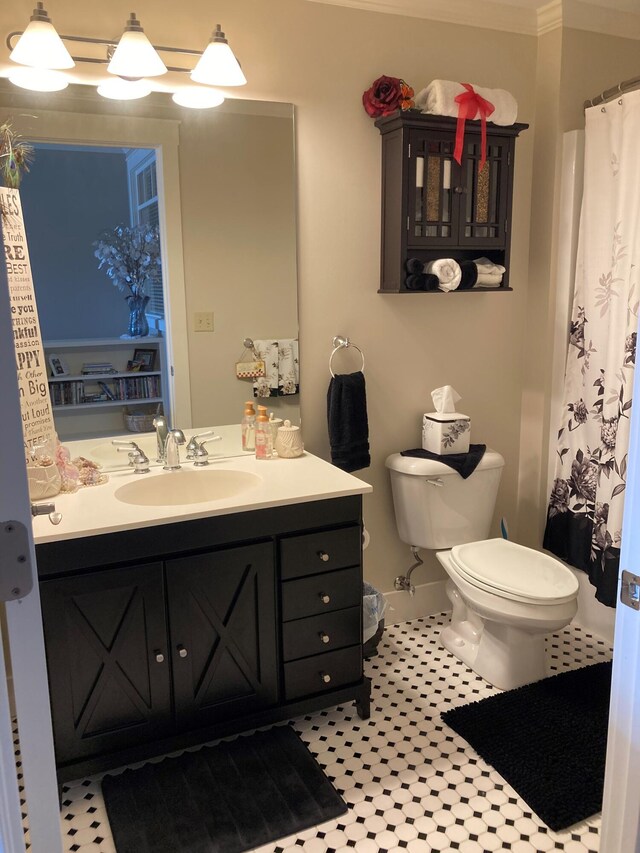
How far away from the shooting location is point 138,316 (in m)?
2.33

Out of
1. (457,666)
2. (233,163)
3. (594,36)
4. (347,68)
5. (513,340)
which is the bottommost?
(457,666)

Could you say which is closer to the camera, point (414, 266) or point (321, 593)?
point (321, 593)

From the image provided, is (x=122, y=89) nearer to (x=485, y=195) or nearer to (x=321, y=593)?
(x=485, y=195)

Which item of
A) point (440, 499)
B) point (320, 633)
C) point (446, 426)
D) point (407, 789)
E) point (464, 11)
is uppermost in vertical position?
point (464, 11)

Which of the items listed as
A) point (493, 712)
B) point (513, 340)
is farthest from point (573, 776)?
point (513, 340)

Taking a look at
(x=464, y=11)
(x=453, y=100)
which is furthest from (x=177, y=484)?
(x=464, y=11)

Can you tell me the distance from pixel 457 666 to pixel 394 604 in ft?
1.35

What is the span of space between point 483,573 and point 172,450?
3.82 feet

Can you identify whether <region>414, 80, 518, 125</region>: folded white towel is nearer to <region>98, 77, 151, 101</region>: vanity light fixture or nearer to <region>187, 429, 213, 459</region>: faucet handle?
<region>98, 77, 151, 101</region>: vanity light fixture

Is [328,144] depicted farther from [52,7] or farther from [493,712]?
[493,712]

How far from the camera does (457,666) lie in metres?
2.69

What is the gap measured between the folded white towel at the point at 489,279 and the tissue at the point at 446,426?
0.43 m

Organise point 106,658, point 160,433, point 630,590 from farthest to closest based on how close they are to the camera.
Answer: point 160,433, point 106,658, point 630,590

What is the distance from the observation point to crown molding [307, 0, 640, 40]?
2564mm
